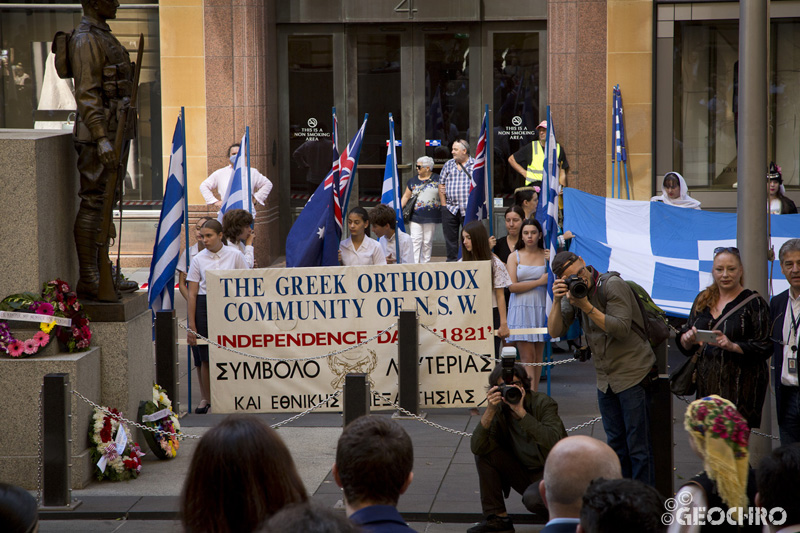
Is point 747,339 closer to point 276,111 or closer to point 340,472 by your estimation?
point 340,472

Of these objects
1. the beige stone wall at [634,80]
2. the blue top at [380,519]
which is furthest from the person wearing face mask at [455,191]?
the blue top at [380,519]

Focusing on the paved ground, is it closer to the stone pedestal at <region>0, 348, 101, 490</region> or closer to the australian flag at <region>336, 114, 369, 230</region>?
the stone pedestal at <region>0, 348, 101, 490</region>

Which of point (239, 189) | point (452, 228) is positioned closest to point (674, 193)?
point (452, 228)

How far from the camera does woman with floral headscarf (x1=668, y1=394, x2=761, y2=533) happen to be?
414cm

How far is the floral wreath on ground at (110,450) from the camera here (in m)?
7.59

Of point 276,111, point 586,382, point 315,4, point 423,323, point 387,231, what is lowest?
point 586,382

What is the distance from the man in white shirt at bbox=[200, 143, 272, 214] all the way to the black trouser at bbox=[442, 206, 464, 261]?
2.70 m

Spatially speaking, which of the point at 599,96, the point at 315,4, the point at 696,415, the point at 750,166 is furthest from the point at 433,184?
the point at 696,415

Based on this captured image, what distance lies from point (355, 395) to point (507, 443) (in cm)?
110

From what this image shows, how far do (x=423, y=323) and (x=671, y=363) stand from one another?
3.23m

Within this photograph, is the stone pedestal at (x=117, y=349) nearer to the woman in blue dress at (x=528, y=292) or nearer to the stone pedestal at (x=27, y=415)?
the stone pedestal at (x=27, y=415)

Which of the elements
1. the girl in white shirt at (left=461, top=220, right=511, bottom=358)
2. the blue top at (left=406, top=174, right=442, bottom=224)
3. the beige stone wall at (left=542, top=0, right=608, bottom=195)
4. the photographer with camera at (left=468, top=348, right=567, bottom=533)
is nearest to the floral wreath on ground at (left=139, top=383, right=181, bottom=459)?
the photographer with camera at (left=468, top=348, right=567, bottom=533)

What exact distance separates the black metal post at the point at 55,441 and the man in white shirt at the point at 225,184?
25.5 feet

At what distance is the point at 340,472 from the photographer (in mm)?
3631
